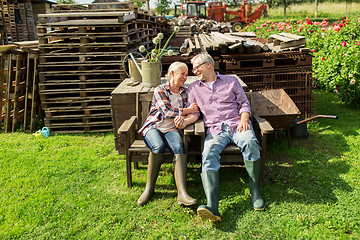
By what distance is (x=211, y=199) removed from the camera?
3.13 m

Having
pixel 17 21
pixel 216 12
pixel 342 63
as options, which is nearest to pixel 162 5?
pixel 216 12

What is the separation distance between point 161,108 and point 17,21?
2005cm

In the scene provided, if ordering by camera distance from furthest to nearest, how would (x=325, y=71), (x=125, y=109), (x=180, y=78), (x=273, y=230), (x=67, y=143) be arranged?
(x=325, y=71), (x=67, y=143), (x=125, y=109), (x=180, y=78), (x=273, y=230)

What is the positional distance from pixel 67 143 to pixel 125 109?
1818 mm

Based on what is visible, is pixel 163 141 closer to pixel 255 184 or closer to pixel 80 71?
pixel 255 184

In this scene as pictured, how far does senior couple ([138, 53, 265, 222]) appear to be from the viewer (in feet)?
11.2

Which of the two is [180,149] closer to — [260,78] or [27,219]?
[27,219]

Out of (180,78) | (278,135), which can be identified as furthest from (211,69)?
(278,135)

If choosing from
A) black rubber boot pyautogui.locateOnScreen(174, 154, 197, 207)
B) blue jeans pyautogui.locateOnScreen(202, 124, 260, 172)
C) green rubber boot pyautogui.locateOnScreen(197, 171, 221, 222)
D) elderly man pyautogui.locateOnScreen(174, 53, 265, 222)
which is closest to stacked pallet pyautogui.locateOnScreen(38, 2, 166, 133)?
elderly man pyautogui.locateOnScreen(174, 53, 265, 222)

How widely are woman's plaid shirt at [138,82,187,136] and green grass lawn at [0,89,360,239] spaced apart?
82 centimetres

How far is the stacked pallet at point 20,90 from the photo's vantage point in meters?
6.04

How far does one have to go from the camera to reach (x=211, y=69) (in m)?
3.94

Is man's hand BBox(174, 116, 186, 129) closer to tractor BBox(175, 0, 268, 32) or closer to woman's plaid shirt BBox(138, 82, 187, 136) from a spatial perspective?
woman's plaid shirt BBox(138, 82, 187, 136)

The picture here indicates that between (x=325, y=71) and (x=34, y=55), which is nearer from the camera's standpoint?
(x=34, y=55)
